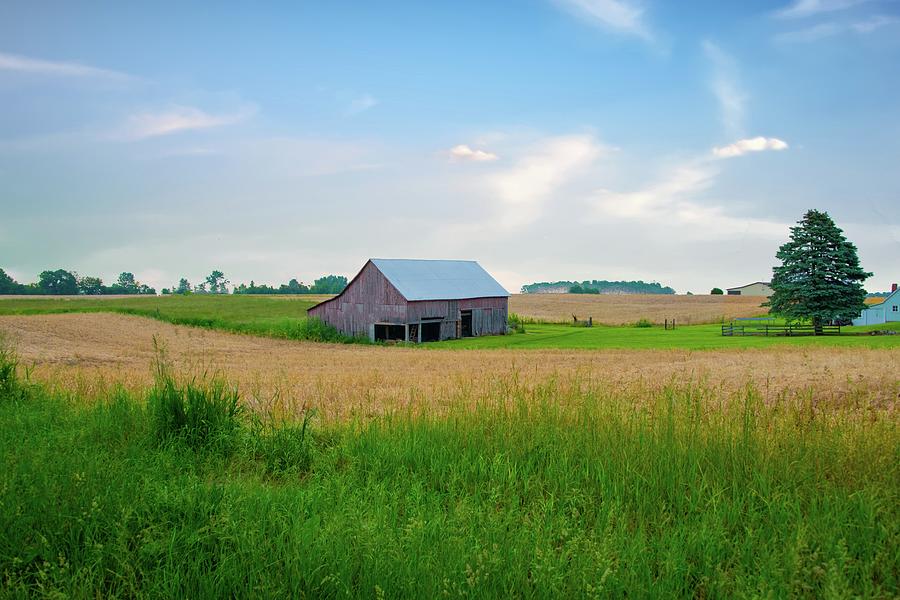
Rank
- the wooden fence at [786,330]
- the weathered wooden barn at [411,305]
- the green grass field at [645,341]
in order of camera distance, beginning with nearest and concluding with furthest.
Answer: the green grass field at [645,341], the weathered wooden barn at [411,305], the wooden fence at [786,330]

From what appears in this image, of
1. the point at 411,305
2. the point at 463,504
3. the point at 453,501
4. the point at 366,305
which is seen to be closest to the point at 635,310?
the point at 411,305

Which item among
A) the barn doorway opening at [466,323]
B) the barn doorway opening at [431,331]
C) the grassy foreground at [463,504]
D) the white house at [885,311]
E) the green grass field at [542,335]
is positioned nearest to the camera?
the grassy foreground at [463,504]

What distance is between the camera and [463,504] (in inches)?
245

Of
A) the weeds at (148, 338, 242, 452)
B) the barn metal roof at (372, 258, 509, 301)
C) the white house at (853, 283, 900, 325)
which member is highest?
the barn metal roof at (372, 258, 509, 301)

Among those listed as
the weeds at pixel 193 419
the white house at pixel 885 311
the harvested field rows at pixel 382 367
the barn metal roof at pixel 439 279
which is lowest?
the harvested field rows at pixel 382 367

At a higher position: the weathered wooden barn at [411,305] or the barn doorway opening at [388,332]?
the weathered wooden barn at [411,305]

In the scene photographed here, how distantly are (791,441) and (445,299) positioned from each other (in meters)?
49.9

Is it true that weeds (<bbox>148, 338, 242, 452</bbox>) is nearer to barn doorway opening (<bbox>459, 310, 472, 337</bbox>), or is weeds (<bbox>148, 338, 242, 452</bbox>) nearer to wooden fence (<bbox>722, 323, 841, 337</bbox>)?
barn doorway opening (<bbox>459, 310, 472, 337</bbox>)

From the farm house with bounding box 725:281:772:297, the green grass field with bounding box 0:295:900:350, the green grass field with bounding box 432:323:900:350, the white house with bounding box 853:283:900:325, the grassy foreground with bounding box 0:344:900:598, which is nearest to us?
the grassy foreground with bounding box 0:344:900:598

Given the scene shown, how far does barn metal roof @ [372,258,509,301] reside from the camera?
185 ft

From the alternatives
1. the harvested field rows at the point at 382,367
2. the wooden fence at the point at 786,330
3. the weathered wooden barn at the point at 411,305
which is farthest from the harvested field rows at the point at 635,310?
the harvested field rows at the point at 382,367

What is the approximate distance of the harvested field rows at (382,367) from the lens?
14406 millimetres

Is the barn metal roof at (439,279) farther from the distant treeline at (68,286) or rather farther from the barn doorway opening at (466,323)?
the distant treeline at (68,286)

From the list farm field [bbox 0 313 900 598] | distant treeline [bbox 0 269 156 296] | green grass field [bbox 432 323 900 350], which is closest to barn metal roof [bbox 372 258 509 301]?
green grass field [bbox 432 323 900 350]
